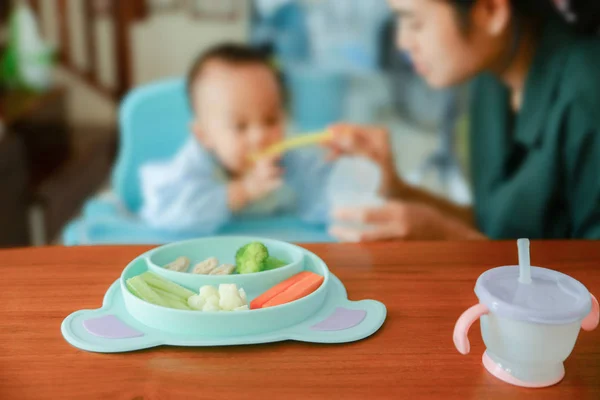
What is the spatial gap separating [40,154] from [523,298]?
2467mm

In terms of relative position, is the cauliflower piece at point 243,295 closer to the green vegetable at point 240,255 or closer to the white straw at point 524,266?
the green vegetable at point 240,255

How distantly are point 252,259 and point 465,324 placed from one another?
264 millimetres

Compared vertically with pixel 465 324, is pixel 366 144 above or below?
below

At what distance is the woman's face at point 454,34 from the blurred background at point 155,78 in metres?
0.52

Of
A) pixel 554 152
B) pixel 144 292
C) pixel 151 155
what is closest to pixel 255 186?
pixel 151 155

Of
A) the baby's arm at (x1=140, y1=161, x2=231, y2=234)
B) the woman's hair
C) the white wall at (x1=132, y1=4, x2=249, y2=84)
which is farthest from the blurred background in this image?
the woman's hair

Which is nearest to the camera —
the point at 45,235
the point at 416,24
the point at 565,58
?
the point at 565,58

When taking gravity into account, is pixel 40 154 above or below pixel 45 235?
above

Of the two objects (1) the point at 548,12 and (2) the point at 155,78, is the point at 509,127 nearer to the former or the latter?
(1) the point at 548,12

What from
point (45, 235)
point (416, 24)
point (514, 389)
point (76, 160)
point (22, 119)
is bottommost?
point (45, 235)

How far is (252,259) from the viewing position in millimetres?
759

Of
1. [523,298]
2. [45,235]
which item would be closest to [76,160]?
[45,235]

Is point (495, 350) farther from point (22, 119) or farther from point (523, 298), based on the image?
point (22, 119)

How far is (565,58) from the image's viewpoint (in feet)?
5.04
